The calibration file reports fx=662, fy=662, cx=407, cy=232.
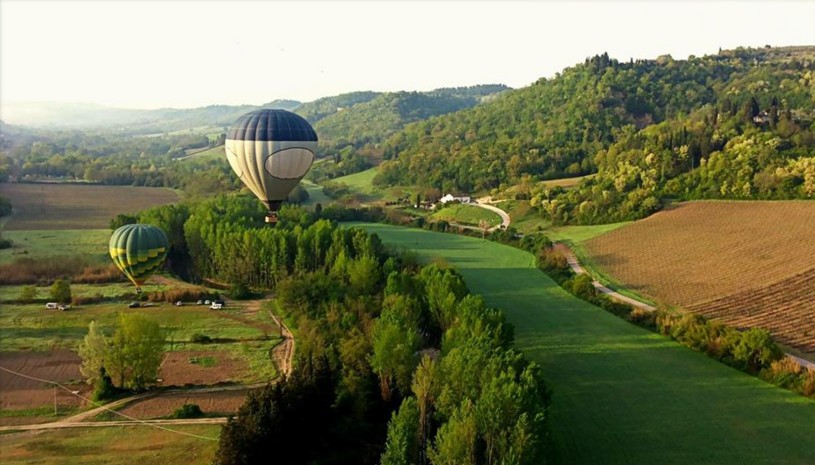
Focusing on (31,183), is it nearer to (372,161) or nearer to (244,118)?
(372,161)

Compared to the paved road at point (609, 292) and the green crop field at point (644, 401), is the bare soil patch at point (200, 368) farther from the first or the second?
the paved road at point (609, 292)

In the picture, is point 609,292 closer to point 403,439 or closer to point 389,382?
point 389,382

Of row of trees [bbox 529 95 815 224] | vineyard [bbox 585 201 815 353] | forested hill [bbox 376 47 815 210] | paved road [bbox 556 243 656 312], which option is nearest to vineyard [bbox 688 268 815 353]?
vineyard [bbox 585 201 815 353]

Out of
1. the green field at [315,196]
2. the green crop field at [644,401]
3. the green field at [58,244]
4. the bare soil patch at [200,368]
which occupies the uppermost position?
the green field at [315,196]

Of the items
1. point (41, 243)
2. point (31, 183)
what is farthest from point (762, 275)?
point (31, 183)

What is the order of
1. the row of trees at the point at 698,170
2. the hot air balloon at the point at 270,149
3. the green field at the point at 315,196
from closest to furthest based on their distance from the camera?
the hot air balloon at the point at 270,149
the row of trees at the point at 698,170
the green field at the point at 315,196

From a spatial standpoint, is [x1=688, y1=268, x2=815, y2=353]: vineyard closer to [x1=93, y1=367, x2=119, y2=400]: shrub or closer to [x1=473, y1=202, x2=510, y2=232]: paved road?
[x1=93, y1=367, x2=119, y2=400]: shrub

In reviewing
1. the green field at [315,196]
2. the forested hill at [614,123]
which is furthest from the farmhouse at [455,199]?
the green field at [315,196]
